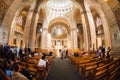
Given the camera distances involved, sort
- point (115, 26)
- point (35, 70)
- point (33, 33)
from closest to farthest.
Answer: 1. point (35, 70)
2. point (115, 26)
3. point (33, 33)

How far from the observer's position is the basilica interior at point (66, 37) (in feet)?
21.8

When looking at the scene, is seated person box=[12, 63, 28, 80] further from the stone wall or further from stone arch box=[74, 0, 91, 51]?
stone arch box=[74, 0, 91, 51]

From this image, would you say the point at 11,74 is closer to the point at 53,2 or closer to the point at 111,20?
the point at 111,20

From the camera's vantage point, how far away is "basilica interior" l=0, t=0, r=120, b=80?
665 centimetres

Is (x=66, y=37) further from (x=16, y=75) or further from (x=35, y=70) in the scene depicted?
(x=16, y=75)

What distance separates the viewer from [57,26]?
40594 millimetres

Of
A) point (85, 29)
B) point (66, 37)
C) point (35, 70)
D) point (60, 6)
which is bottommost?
point (35, 70)

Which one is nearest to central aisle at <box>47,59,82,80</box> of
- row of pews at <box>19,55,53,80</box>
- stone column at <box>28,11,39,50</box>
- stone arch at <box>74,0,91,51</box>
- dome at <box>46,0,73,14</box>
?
row of pews at <box>19,55,53,80</box>

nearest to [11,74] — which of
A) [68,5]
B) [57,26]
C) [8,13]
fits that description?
[8,13]

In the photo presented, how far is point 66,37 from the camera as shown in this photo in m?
41.5

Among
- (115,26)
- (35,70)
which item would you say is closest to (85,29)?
(115,26)

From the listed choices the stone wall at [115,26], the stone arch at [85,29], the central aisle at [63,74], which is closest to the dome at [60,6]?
the stone arch at [85,29]

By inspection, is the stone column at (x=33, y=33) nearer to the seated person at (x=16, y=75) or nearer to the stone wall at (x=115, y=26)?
the stone wall at (x=115, y=26)

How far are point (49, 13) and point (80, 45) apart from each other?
12.6m
